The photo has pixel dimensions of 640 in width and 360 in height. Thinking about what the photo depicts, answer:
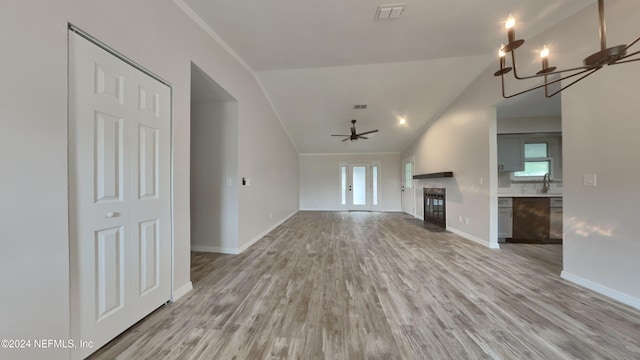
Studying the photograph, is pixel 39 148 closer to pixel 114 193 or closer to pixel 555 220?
pixel 114 193

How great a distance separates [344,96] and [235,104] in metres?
2.37

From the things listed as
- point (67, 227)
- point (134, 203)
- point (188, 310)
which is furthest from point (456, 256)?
point (67, 227)

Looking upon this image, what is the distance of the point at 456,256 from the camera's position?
335 cm

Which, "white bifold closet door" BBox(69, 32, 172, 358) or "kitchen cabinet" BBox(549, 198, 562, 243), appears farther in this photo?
"kitchen cabinet" BBox(549, 198, 562, 243)

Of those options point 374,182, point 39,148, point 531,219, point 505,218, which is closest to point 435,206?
point 505,218

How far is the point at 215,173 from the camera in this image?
3523mm

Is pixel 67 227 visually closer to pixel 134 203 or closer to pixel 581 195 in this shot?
pixel 134 203

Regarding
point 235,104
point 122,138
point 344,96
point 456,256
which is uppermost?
point 344,96

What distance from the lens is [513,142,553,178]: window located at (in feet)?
15.0

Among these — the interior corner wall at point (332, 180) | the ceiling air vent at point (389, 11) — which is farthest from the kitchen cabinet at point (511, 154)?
the interior corner wall at point (332, 180)

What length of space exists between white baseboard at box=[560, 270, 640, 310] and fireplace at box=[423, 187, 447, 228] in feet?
9.16

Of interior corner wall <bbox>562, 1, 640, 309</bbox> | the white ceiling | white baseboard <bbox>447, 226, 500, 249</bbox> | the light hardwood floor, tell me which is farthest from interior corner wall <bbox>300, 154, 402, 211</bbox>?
interior corner wall <bbox>562, 1, 640, 309</bbox>

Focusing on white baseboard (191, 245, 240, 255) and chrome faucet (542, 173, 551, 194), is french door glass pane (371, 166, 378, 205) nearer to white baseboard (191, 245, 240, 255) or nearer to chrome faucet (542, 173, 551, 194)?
chrome faucet (542, 173, 551, 194)

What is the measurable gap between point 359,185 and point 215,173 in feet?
20.2
